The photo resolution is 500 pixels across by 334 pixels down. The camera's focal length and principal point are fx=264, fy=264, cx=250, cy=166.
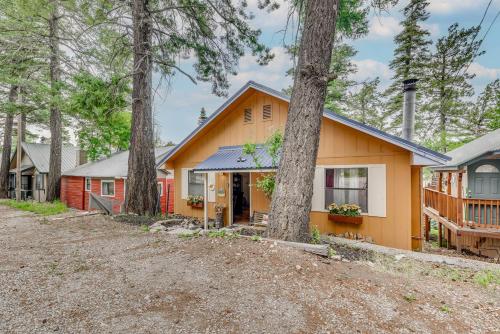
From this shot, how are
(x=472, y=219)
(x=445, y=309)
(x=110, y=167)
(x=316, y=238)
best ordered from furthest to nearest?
(x=110, y=167) < (x=472, y=219) < (x=316, y=238) < (x=445, y=309)

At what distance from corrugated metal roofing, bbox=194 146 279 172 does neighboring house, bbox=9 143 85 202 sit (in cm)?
1816

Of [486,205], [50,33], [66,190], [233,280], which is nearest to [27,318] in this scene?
[233,280]

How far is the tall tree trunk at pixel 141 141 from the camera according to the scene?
9.40 meters

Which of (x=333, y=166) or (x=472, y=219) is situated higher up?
(x=333, y=166)

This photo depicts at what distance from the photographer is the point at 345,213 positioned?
7773 mm

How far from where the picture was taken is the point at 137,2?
29.4ft

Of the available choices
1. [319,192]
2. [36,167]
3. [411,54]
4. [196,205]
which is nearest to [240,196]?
[196,205]

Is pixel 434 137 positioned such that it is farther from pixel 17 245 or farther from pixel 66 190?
pixel 66 190

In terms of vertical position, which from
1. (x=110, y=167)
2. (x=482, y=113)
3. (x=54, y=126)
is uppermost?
(x=482, y=113)

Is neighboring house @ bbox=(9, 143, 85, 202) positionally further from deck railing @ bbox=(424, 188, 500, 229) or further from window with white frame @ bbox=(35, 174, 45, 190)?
deck railing @ bbox=(424, 188, 500, 229)

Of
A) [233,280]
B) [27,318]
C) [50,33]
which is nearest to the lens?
[27,318]

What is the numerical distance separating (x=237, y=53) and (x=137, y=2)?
373 centimetres

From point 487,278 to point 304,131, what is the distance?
13.1ft

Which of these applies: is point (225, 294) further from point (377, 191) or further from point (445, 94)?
point (445, 94)
